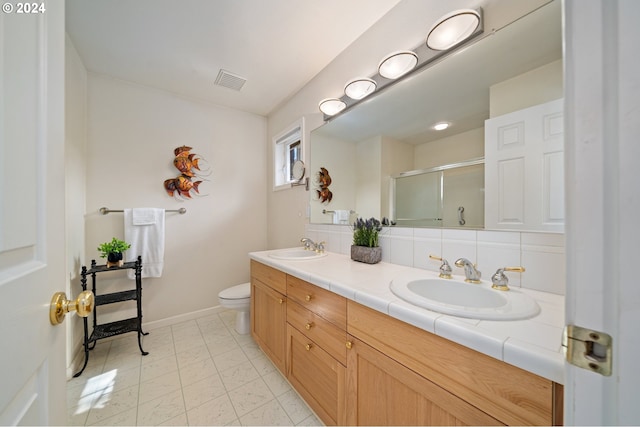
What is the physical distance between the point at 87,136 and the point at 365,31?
245 centimetres

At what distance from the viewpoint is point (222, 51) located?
5.69 feet

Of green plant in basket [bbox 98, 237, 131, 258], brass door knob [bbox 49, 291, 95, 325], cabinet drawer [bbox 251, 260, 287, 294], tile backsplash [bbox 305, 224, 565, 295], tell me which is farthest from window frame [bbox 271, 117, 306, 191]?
brass door knob [bbox 49, 291, 95, 325]

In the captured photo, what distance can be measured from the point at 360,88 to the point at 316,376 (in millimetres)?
1781

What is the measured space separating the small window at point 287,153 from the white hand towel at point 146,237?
1232mm

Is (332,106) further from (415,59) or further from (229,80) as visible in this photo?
(229,80)

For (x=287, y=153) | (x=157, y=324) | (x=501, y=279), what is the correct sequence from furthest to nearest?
(x=287, y=153) → (x=157, y=324) → (x=501, y=279)

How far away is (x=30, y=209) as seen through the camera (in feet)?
1.30

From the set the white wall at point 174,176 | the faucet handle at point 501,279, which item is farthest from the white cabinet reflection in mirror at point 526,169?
the white wall at point 174,176

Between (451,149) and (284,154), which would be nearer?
(451,149)

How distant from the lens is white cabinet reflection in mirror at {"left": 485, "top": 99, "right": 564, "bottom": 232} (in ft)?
2.71

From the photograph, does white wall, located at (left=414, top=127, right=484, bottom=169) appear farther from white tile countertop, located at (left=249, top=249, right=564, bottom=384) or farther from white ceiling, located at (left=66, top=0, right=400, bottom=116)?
white ceiling, located at (left=66, top=0, right=400, bottom=116)

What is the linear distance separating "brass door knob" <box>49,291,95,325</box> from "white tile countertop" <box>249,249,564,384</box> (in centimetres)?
79

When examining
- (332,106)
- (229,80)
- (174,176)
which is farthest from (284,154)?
(174,176)

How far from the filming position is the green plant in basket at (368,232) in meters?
1.42
